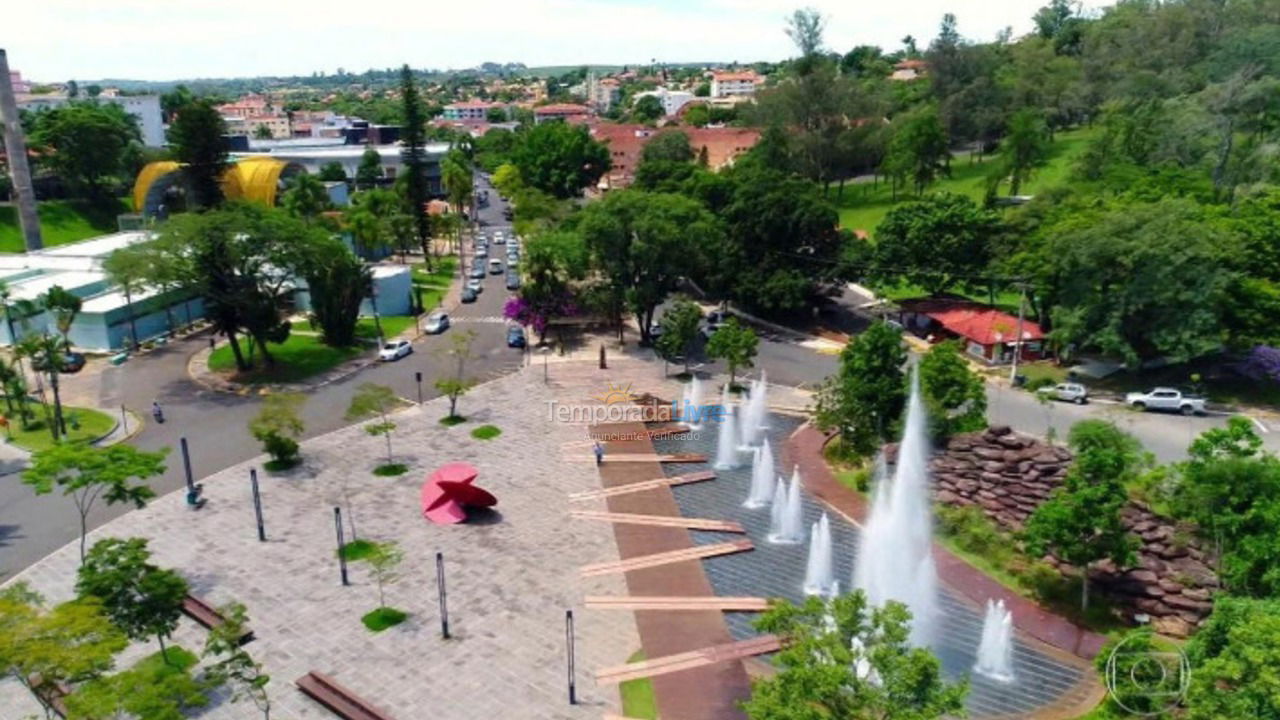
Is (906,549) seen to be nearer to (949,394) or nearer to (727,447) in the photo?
(949,394)

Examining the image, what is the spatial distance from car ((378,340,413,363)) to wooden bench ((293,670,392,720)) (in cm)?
2484

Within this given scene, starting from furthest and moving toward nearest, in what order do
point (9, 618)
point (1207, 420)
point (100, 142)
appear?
point (100, 142)
point (1207, 420)
point (9, 618)

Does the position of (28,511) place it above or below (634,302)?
below

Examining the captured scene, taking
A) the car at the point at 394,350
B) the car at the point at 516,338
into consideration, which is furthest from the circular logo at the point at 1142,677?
the car at the point at 394,350

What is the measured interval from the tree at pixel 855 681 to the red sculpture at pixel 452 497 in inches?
574

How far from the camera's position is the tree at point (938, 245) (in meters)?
45.2

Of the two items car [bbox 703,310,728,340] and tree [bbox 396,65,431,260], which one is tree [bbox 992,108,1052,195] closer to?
car [bbox 703,310,728,340]

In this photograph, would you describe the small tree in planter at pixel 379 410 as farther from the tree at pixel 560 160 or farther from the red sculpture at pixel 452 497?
the tree at pixel 560 160

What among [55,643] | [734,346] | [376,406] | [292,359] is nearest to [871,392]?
[734,346]

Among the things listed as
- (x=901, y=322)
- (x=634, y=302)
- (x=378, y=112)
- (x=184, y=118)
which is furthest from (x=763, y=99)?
(x=378, y=112)

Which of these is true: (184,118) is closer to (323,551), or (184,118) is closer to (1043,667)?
(323,551)

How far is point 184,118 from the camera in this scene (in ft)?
187

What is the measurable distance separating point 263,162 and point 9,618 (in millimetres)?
66690

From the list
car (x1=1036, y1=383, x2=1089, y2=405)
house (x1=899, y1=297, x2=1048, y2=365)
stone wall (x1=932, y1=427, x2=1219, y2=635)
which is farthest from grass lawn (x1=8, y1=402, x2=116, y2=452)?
house (x1=899, y1=297, x2=1048, y2=365)
